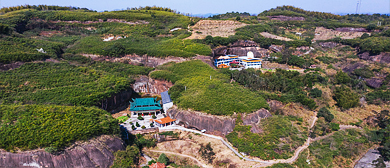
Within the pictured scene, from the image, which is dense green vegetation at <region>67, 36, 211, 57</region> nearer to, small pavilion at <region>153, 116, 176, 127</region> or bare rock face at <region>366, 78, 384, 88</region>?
small pavilion at <region>153, 116, 176, 127</region>

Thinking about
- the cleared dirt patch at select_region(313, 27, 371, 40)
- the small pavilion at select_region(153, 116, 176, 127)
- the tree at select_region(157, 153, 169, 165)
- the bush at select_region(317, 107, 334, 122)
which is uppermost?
the cleared dirt patch at select_region(313, 27, 371, 40)

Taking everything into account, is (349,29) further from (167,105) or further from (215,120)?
(167,105)

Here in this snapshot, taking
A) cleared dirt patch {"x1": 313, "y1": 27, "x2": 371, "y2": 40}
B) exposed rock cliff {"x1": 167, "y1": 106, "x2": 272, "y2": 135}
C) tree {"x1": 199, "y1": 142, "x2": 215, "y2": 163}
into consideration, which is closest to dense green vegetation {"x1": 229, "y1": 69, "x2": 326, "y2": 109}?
exposed rock cliff {"x1": 167, "y1": 106, "x2": 272, "y2": 135}

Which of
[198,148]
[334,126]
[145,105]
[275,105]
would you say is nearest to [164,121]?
[145,105]

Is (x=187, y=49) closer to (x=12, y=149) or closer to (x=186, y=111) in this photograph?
(x=186, y=111)

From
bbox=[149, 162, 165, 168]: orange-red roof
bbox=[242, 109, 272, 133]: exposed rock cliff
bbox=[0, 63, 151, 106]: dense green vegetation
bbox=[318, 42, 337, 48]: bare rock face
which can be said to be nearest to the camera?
bbox=[149, 162, 165, 168]: orange-red roof

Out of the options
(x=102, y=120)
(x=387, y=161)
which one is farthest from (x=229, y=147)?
(x=387, y=161)
